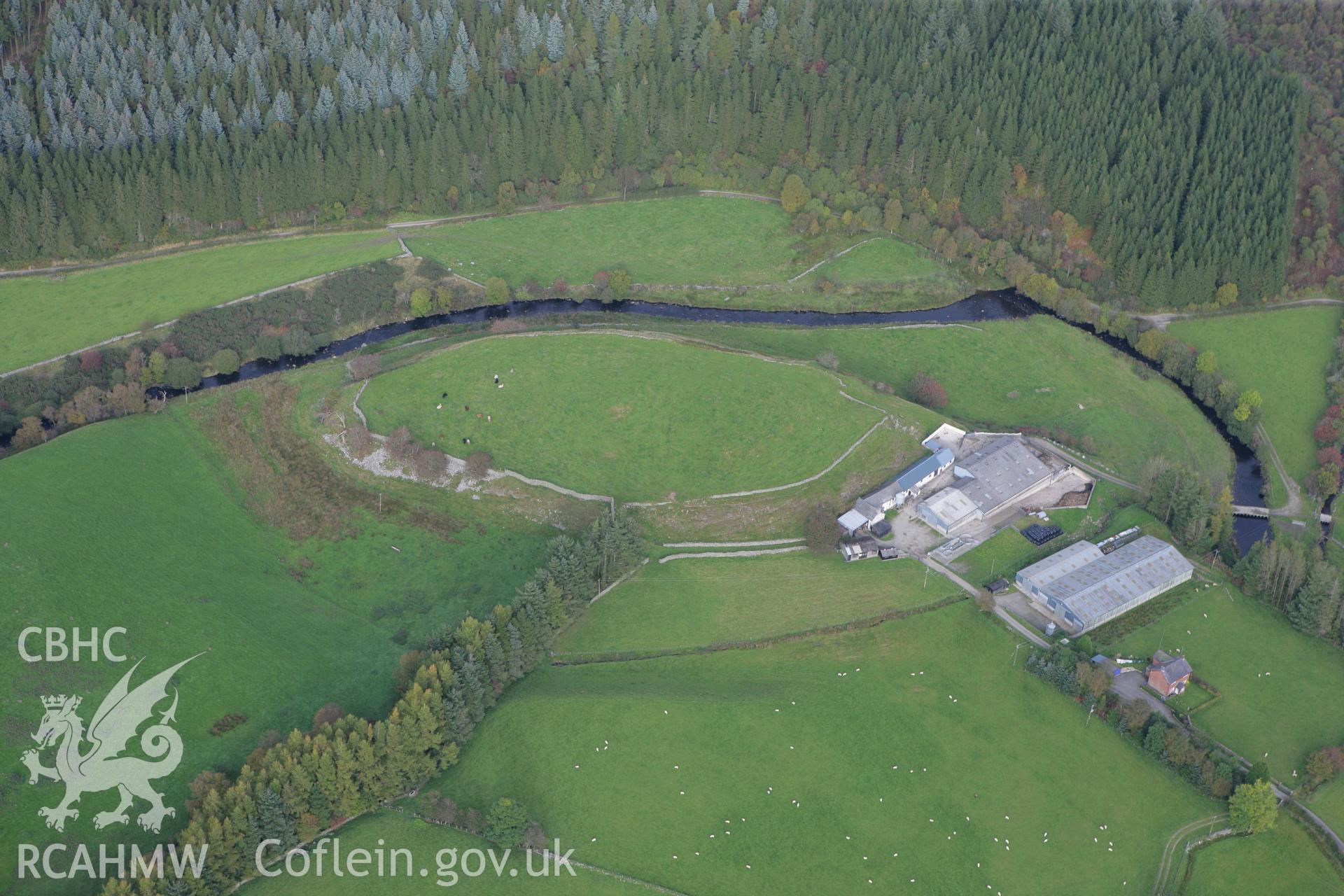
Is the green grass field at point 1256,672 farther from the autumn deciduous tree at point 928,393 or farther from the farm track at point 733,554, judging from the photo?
the autumn deciduous tree at point 928,393

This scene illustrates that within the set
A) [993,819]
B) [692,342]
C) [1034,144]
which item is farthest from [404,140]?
[993,819]

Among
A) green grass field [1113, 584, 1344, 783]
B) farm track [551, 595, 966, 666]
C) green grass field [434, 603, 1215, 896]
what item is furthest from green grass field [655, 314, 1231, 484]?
Result: green grass field [434, 603, 1215, 896]

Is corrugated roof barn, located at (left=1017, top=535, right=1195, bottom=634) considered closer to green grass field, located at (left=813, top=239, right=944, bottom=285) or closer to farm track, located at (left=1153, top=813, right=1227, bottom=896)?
farm track, located at (left=1153, top=813, right=1227, bottom=896)

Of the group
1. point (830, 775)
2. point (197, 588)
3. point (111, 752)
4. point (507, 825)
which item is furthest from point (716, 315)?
point (111, 752)

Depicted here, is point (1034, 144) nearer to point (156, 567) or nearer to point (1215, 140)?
point (1215, 140)

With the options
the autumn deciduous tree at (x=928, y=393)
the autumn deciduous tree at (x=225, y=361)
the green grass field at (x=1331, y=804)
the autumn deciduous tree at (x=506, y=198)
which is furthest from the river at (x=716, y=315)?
the green grass field at (x=1331, y=804)

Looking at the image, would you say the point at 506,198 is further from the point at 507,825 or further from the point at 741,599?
the point at 507,825
